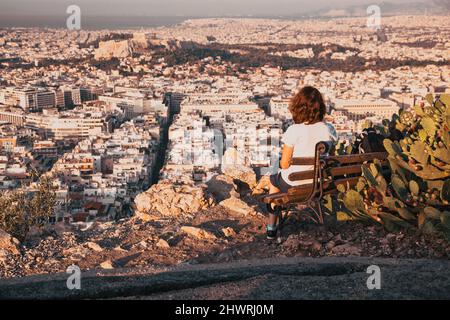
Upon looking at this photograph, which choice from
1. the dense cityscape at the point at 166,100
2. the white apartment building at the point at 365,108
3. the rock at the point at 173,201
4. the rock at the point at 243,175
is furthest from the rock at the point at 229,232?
the white apartment building at the point at 365,108

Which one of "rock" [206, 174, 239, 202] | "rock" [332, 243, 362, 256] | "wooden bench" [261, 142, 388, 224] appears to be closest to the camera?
"rock" [332, 243, 362, 256]

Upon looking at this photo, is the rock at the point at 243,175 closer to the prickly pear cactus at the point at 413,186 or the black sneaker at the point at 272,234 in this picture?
the black sneaker at the point at 272,234

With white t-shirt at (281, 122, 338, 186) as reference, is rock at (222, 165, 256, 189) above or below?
below

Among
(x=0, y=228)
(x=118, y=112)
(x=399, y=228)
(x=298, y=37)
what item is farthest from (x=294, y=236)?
(x=298, y=37)

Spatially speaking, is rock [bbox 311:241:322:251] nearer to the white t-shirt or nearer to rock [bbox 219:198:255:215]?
the white t-shirt

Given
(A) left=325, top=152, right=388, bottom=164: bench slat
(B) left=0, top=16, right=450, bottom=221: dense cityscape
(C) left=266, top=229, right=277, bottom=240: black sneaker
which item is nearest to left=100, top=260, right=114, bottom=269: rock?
(C) left=266, top=229, right=277, bottom=240: black sneaker

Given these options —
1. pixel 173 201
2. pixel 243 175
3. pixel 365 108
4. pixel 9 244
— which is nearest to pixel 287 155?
pixel 9 244

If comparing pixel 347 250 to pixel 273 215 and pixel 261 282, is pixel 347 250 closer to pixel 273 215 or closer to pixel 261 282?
pixel 273 215
